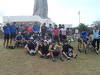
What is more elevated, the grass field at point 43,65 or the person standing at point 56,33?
the person standing at point 56,33

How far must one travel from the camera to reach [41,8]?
46.2 meters

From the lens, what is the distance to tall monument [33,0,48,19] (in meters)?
45.3

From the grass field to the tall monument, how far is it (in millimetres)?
31489

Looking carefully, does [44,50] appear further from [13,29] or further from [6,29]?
[13,29]

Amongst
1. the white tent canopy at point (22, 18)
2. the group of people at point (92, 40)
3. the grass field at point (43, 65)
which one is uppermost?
the white tent canopy at point (22, 18)

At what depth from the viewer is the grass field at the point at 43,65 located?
35.6ft

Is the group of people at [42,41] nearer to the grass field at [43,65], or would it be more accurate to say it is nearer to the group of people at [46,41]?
the group of people at [46,41]

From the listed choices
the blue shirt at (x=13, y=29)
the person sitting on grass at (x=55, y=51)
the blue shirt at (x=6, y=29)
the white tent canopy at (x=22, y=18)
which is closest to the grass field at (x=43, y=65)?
the person sitting on grass at (x=55, y=51)

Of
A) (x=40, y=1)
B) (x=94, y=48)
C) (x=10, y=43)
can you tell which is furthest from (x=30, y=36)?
(x=40, y=1)

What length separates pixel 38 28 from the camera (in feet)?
56.2

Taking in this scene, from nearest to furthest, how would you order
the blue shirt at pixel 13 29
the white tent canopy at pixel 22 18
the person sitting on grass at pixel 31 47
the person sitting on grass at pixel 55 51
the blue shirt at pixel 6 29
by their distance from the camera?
the person sitting on grass at pixel 55 51 → the person sitting on grass at pixel 31 47 → the blue shirt at pixel 6 29 → the blue shirt at pixel 13 29 → the white tent canopy at pixel 22 18

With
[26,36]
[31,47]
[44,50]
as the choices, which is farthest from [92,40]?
[26,36]

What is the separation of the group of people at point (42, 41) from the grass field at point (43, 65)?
498 mm

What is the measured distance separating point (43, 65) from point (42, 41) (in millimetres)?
2605
